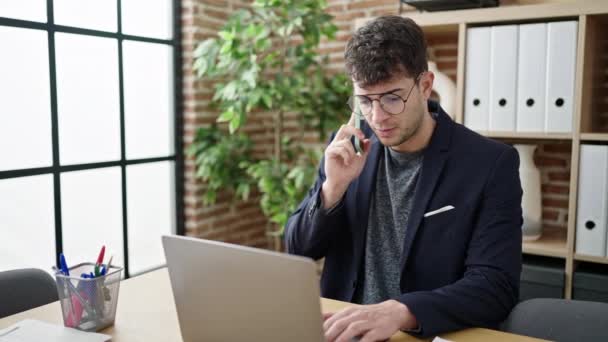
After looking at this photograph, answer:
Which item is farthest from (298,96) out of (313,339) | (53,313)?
(313,339)

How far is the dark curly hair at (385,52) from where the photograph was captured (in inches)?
58.7

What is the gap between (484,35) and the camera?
2504 millimetres

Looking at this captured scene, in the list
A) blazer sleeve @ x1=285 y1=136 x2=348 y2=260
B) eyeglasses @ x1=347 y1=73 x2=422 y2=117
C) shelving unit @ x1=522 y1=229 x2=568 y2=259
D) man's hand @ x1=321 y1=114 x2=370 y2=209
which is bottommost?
shelving unit @ x1=522 y1=229 x2=568 y2=259

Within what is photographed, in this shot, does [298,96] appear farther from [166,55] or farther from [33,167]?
[33,167]

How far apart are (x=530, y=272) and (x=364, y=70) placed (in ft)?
4.78

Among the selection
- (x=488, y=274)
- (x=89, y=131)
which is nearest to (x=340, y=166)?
(x=488, y=274)

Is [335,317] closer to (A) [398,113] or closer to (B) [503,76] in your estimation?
(A) [398,113]

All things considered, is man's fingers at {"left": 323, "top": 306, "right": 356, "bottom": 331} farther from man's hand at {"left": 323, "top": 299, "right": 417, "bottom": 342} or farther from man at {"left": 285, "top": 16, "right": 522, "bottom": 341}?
man at {"left": 285, "top": 16, "right": 522, "bottom": 341}

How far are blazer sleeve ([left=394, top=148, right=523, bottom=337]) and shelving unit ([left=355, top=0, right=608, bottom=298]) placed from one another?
961mm

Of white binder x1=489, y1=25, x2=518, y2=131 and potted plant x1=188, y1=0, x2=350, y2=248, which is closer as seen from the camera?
white binder x1=489, y1=25, x2=518, y2=131

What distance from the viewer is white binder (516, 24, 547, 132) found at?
2.39m

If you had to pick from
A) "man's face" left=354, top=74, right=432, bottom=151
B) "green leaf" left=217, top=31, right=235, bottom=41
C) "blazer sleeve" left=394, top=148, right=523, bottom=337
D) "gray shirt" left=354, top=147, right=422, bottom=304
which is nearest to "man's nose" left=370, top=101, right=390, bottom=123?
"man's face" left=354, top=74, right=432, bottom=151

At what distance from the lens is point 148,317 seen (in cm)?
138

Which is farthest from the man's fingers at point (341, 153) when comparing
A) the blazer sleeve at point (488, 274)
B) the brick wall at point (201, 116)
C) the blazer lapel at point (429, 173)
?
the brick wall at point (201, 116)
